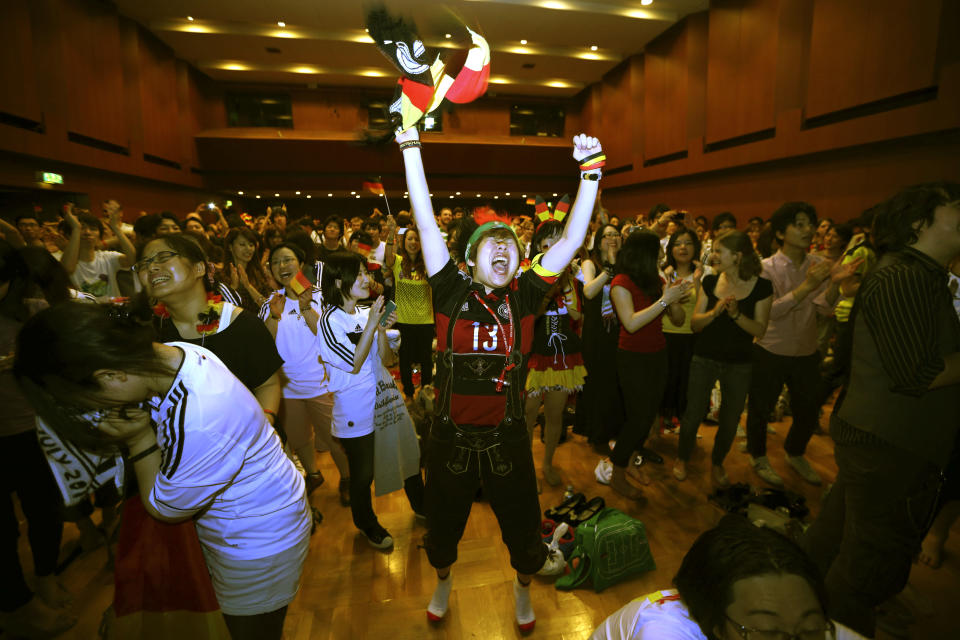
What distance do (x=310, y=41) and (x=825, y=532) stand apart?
14035mm

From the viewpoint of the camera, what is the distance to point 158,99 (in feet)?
36.7

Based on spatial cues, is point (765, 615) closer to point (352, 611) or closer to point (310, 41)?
point (352, 611)

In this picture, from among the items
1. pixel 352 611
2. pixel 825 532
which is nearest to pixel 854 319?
pixel 825 532

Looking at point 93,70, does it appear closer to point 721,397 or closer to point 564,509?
point 564,509

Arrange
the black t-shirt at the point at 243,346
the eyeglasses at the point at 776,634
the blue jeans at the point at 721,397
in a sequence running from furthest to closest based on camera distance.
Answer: the blue jeans at the point at 721,397 < the black t-shirt at the point at 243,346 < the eyeglasses at the point at 776,634

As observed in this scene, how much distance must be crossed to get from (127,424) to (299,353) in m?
1.70

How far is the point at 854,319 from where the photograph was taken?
1753 millimetres

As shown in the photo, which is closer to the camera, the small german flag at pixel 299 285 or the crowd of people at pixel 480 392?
the crowd of people at pixel 480 392

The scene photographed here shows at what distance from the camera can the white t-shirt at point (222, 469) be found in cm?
108

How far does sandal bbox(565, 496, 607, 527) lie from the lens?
2.59m

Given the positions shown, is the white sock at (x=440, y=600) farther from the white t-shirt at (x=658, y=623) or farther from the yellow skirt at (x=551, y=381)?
the yellow skirt at (x=551, y=381)

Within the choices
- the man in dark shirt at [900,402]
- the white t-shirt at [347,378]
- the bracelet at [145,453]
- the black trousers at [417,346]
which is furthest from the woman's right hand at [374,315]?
the black trousers at [417,346]

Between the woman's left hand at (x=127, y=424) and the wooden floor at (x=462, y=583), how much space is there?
157 cm

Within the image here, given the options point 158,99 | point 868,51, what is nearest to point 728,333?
point 868,51
